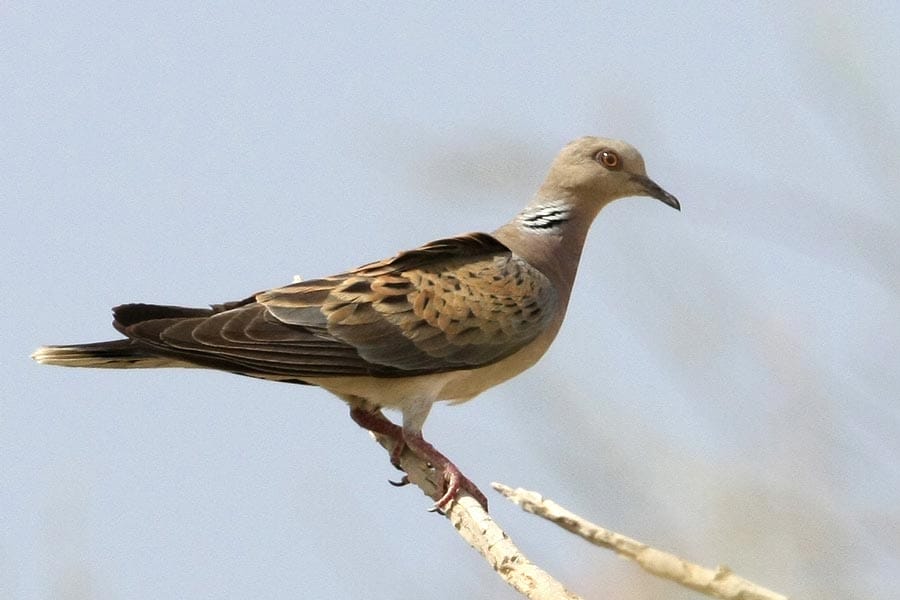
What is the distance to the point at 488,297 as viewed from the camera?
5.14m

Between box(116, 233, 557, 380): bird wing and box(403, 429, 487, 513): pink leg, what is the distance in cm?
28

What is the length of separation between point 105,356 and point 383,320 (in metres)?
1.05

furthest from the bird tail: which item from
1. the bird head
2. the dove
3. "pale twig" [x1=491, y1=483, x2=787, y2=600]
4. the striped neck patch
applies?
"pale twig" [x1=491, y1=483, x2=787, y2=600]

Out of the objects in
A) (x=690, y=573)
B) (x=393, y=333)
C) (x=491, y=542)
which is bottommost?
(x=491, y=542)

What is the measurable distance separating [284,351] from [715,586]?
3183 mm

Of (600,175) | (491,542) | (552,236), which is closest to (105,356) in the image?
(491,542)

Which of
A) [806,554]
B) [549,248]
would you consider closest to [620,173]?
[549,248]

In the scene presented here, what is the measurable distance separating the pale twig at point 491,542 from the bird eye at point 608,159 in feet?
5.70

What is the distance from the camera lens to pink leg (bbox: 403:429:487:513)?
4.42 meters

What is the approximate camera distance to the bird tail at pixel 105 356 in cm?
465

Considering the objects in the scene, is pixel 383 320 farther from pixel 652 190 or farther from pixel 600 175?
pixel 652 190

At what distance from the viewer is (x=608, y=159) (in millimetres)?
5816

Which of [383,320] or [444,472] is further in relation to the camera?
[383,320]

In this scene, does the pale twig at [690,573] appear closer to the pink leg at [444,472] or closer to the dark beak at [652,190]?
the pink leg at [444,472]
